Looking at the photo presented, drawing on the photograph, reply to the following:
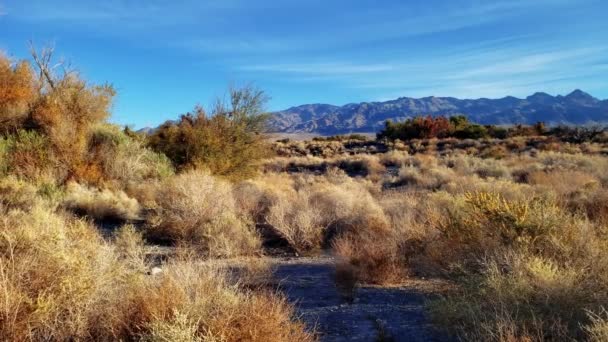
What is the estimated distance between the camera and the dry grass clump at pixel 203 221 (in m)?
10.6

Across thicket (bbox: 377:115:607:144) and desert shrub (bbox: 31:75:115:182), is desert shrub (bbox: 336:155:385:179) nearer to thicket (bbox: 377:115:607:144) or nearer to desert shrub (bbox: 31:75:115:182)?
desert shrub (bbox: 31:75:115:182)

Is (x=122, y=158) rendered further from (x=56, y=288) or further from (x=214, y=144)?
(x=56, y=288)

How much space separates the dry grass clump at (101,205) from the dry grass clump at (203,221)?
1317 millimetres

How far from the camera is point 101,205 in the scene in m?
13.9

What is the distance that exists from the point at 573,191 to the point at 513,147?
77.5 ft

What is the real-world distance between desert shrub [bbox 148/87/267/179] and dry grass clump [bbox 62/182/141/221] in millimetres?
5044

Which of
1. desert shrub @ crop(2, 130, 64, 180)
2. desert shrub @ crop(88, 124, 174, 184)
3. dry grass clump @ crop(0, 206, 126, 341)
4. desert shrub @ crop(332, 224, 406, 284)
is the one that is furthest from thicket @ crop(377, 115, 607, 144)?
dry grass clump @ crop(0, 206, 126, 341)

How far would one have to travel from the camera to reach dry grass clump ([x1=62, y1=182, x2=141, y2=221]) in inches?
540

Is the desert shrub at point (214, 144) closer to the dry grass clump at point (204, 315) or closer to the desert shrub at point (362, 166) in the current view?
the desert shrub at point (362, 166)

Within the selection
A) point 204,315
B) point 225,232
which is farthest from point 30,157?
point 204,315

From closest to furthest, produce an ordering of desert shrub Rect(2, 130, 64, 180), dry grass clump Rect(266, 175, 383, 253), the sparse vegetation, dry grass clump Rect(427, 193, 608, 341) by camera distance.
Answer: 1. the sparse vegetation
2. dry grass clump Rect(427, 193, 608, 341)
3. dry grass clump Rect(266, 175, 383, 253)
4. desert shrub Rect(2, 130, 64, 180)

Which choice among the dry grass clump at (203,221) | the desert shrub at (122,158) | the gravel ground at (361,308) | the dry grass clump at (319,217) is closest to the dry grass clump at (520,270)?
the gravel ground at (361,308)

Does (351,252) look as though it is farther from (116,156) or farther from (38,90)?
(38,90)

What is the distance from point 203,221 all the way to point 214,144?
367 inches
